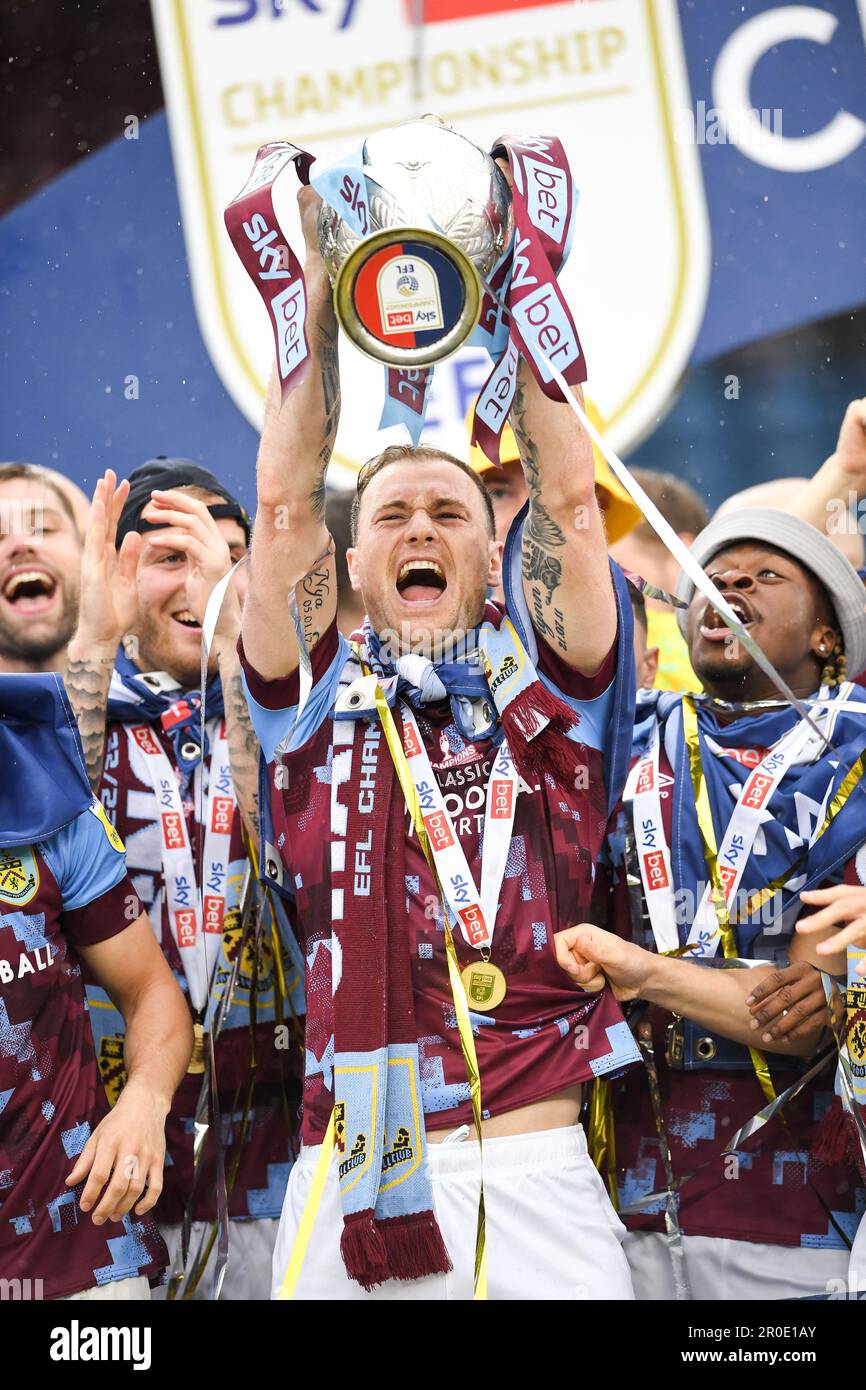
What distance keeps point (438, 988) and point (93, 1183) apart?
2.08 feet

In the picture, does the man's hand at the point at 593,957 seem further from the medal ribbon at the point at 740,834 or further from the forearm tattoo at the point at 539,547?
the forearm tattoo at the point at 539,547

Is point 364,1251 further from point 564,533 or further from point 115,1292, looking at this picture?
point 564,533

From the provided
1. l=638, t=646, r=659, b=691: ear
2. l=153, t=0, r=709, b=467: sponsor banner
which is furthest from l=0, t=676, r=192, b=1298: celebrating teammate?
l=153, t=0, r=709, b=467: sponsor banner

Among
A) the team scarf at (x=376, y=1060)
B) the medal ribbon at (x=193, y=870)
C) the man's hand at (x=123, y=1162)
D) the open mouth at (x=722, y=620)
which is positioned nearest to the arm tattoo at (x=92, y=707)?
the medal ribbon at (x=193, y=870)

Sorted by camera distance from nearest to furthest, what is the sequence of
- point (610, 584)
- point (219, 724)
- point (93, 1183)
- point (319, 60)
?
point (93, 1183) < point (610, 584) < point (219, 724) < point (319, 60)

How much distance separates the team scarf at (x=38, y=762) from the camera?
272 cm

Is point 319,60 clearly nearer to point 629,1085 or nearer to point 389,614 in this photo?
point 389,614

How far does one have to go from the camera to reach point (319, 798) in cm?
283

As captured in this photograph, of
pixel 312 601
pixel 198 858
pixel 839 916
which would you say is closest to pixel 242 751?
pixel 198 858

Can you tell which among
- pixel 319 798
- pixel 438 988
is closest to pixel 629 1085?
pixel 438 988

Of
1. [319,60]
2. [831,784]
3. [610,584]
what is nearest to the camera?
[610,584]

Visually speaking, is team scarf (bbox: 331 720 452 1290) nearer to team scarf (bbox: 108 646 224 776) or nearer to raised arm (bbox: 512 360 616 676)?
raised arm (bbox: 512 360 616 676)

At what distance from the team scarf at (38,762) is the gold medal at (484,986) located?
713mm

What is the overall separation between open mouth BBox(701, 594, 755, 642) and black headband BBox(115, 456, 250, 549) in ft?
3.43
